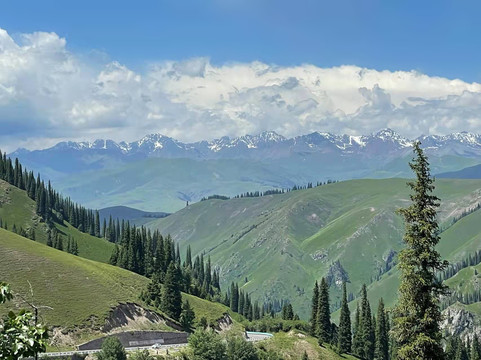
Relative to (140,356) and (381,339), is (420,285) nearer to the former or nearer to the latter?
(140,356)

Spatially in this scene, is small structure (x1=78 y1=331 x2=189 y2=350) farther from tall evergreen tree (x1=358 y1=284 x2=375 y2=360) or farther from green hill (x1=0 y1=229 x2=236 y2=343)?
tall evergreen tree (x1=358 y1=284 x2=375 y2=360)

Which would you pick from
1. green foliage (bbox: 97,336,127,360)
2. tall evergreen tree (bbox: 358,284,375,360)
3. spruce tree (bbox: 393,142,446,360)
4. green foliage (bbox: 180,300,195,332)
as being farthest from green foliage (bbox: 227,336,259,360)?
spruce tree (bbox: 393,142,446,360)

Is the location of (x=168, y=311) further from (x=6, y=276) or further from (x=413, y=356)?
(x=413, y=356)

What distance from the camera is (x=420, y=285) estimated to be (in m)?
35.7

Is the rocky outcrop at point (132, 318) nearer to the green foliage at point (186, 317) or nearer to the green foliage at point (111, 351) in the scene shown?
the green foliage at point (186, 317)

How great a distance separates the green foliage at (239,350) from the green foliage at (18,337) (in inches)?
4331

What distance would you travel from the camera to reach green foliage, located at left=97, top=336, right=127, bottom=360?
106m

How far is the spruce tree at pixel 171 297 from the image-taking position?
538 feet

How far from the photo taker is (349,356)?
168m

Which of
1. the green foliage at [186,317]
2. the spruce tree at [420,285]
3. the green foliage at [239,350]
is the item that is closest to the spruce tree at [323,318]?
the green foliage at [186,317]

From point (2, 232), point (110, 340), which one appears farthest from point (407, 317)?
point (2, 232)

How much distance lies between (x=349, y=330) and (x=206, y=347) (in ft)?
227

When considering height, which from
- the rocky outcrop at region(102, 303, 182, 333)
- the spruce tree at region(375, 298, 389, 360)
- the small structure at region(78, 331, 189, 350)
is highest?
the rocky outcrop at region(102, 303, 182, 333)

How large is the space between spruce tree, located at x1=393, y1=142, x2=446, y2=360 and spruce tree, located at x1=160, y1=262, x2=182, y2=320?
132305mm
